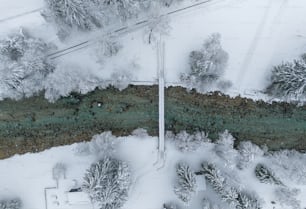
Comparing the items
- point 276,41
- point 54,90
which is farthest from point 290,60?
point 54,90

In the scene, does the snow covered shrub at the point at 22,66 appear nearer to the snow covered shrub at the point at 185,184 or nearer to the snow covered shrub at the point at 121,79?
the snow covered shrub at the point at 121,79

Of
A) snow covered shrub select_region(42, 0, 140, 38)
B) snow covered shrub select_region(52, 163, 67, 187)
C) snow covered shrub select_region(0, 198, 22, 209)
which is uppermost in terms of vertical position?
snow covered shrub select_region(42, 0, 140, 38)

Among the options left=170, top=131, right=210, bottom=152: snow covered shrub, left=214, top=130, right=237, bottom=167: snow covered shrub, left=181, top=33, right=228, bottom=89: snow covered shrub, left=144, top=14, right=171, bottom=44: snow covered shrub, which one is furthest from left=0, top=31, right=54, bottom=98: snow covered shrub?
left=214, top=130, right=237, bottom=167: snow covered shrub

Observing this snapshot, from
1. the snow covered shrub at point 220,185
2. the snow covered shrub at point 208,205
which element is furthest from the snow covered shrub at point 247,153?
the snow covered shrub at point 208,205

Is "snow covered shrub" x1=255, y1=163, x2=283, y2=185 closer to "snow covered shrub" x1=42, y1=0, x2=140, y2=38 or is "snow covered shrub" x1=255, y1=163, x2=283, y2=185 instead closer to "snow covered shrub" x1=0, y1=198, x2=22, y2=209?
"snow covered shrub" x1=42, y1=0, x2=140, y2=38

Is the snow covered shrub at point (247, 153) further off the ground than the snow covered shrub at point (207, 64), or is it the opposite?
the snow covered shrub at point (207, 64)

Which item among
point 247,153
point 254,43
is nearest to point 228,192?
point 247,153

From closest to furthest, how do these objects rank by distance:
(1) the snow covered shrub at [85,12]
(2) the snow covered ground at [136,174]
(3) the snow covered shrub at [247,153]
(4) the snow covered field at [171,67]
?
(1) the snow covered shrub at [85,12], (3) the snow covered shrub at [247,153], (4) the snow covered field at [171,67], (2) the snow covered ground at [136,174]
